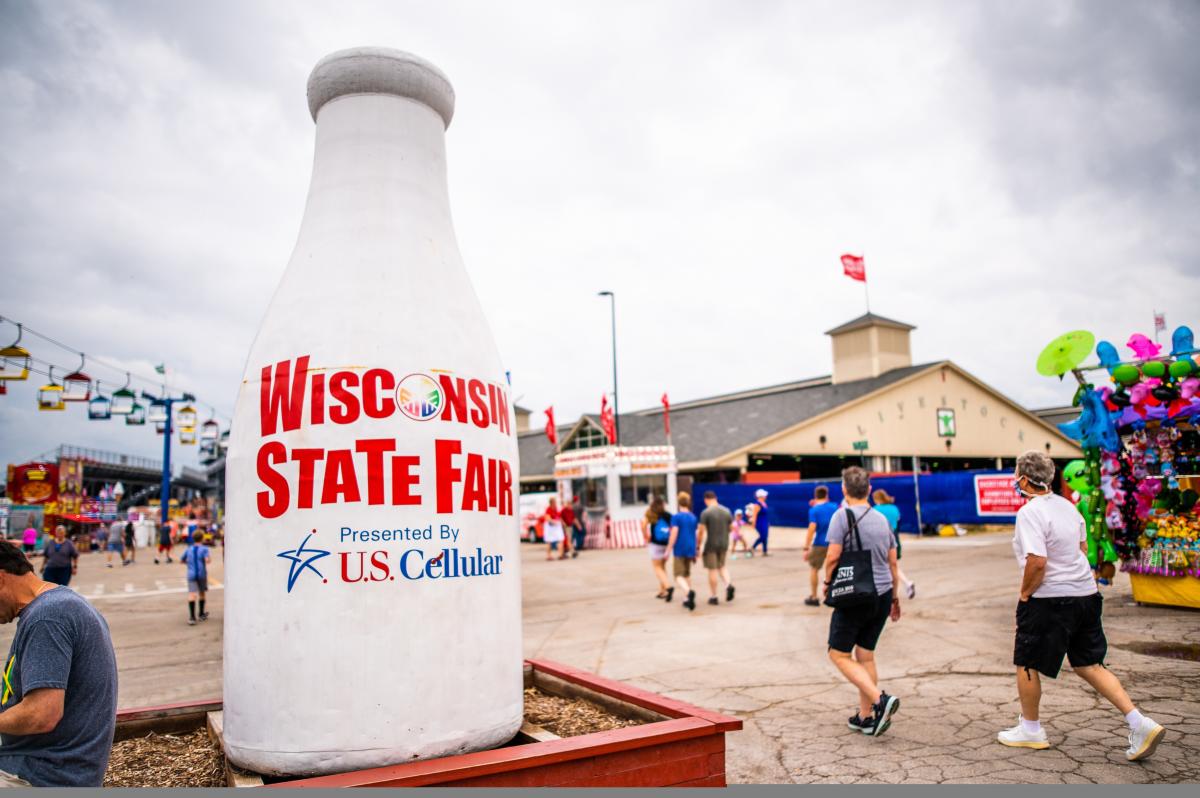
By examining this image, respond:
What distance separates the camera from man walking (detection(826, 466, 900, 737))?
5.40 metres

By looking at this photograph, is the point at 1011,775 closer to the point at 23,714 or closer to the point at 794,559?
the point at 23,714

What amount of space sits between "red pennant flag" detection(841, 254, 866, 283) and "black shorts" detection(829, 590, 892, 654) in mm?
32939

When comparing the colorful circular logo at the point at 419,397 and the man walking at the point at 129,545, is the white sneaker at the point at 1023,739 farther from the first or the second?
the man walking at the point at 129,545

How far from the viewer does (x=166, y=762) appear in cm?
429

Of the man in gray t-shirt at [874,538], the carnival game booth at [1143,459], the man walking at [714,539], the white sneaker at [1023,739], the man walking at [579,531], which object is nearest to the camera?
the white sneaker at [1023,739]

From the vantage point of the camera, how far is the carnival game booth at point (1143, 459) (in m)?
9.17

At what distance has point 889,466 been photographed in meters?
35.4

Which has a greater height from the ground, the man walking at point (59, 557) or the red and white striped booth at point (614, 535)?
the man walking at point (59, 557)

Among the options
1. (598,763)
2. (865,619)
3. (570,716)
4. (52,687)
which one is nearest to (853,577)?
(865,619)

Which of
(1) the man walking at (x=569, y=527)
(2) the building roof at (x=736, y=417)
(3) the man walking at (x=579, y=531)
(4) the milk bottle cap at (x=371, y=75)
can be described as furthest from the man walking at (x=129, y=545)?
(4) the milk bottle cap at (x=371, y=75)

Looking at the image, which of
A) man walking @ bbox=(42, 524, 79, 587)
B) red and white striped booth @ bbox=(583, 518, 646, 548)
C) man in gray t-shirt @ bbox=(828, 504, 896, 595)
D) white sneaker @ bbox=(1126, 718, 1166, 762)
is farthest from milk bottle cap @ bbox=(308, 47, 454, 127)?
red and white striped booth @ bbox=(583, 518, 646, 548)

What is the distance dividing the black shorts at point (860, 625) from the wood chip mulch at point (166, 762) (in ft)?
12.4

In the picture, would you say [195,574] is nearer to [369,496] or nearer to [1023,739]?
[369,496]

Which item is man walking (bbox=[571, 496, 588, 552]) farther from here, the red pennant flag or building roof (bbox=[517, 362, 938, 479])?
the red pennant flag
